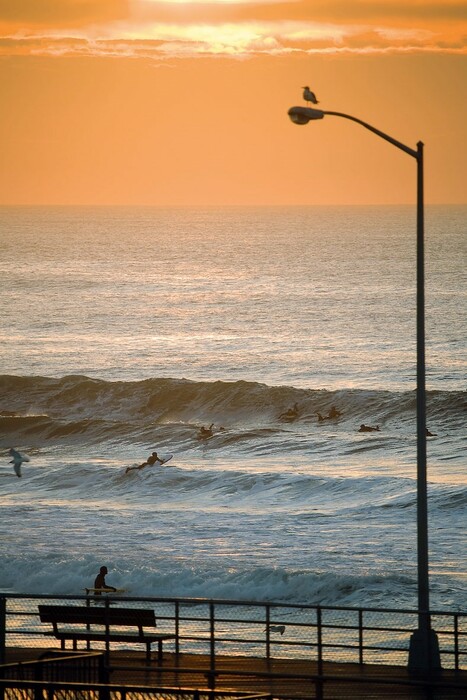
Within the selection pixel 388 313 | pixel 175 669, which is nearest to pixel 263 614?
pixel 175 669

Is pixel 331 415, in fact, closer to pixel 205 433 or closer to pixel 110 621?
pixel 205 433

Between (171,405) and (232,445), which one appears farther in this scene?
(171,405)

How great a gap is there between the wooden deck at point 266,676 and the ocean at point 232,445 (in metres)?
9.87

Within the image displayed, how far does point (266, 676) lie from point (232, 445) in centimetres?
4471

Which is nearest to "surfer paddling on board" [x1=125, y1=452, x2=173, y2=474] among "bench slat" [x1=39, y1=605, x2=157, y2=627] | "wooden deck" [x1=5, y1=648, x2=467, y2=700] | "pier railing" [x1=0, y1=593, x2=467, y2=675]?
"pier railing" [x1=0, y1=593, x2=467, y2=675]

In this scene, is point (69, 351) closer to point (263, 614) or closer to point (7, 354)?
point (7, 354)

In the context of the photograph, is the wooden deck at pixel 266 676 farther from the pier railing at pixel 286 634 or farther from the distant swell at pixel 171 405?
the distant swell at pixel 171 405

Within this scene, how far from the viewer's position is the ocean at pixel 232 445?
33.2 m

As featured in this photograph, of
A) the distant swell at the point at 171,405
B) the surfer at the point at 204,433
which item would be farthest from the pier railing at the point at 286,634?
the distant swell at the point at 171,405

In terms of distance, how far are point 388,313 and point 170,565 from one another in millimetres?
96588

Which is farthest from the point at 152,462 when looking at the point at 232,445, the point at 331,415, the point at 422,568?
the point at 422,568

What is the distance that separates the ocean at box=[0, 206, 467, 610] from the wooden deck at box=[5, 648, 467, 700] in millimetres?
9873

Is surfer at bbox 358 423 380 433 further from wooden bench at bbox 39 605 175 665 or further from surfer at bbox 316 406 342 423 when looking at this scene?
wooden bench at bbox 39 605 175 665

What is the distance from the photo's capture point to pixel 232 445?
61031mm
